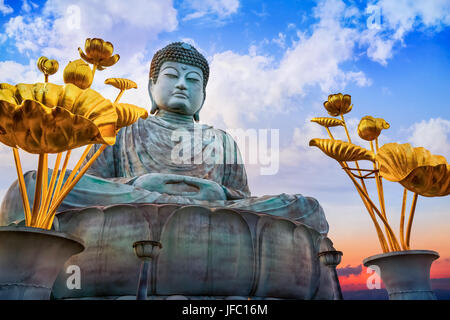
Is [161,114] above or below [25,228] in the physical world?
above

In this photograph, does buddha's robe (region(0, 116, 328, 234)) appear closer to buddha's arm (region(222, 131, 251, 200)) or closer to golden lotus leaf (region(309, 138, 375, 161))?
buddha's arm (region(222, 131, 251, 200))

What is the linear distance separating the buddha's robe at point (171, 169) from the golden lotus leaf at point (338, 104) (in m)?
1.22

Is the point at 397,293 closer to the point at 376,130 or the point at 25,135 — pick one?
the point at 376,130

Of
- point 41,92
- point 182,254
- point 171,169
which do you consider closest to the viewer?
point 41,92

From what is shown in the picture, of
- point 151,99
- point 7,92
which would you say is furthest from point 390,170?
point 151,99

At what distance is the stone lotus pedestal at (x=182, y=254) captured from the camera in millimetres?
2842

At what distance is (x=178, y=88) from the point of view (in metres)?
5.33

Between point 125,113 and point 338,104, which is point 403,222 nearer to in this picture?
point 338,104

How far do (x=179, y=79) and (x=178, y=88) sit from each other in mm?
137

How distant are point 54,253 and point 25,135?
56cm

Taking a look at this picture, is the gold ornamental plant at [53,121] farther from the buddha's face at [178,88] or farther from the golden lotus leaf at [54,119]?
the buddha's face at [178,88]
